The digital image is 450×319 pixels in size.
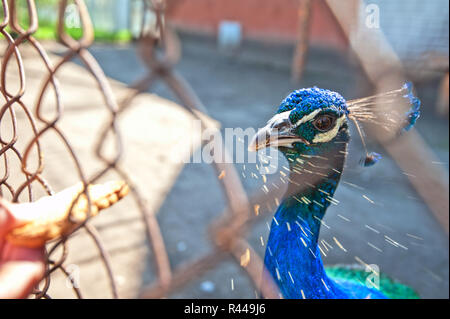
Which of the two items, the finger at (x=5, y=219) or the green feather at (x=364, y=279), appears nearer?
the finger at (x=5, y=219)

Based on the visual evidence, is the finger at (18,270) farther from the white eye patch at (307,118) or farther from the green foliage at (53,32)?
the green foliage at (53,32)

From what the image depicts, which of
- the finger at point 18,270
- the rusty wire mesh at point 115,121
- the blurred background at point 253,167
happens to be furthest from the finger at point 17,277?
the blurred background at point 253,167

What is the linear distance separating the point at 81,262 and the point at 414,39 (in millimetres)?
1843

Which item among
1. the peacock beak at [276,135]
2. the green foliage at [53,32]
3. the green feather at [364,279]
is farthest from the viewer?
the green foliage at [53,32]

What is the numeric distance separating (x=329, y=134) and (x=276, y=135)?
4.4 inches

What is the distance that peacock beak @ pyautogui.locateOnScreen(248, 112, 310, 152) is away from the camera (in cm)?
70

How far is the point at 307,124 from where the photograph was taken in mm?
745

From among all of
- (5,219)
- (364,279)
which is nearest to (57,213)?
(5,219)

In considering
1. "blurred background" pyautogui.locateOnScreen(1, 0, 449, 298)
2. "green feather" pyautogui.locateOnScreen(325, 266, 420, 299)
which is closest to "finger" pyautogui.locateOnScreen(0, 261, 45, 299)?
"blurred background" pyautogui.locateOnScreen(1, 0, 449, 298)

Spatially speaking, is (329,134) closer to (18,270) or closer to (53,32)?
(18,270)

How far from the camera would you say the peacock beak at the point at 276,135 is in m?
0.70

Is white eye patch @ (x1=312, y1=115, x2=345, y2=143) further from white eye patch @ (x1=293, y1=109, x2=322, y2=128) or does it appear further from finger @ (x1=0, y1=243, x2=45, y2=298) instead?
finger @ (x1=0, y1=243, x2=45, y2=298)

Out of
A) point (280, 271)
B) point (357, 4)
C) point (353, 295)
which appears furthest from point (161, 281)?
point (357, 4)

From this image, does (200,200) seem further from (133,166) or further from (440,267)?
(440,267)
